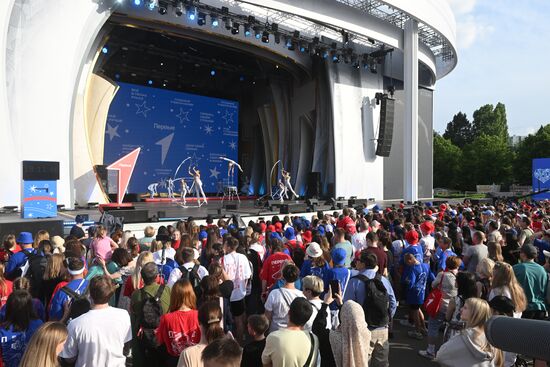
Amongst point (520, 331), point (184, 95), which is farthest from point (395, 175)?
point (520, 331)

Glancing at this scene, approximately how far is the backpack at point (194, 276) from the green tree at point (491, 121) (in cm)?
6483

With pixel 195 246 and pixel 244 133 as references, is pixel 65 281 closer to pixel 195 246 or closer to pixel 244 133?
pixel 195 246

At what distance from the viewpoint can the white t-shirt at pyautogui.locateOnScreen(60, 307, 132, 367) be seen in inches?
109

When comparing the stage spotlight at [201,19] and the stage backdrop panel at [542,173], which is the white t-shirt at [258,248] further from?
the stage backdrop panel at [542,173]

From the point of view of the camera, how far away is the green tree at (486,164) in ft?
160

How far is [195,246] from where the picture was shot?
5828 mm

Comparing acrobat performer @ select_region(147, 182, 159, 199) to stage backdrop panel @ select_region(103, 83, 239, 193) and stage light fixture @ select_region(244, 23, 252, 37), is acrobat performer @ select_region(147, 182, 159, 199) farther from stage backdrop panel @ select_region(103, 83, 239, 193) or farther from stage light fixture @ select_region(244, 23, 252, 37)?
stage light fixture @ select_region(244, 23, 252, 37)

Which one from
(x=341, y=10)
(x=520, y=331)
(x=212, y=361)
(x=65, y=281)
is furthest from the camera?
(x=341, y=10)

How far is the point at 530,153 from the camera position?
44344 millimetres

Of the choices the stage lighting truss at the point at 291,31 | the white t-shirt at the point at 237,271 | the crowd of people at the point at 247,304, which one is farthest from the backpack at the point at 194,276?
the stage lighting truss at the point at 291,31

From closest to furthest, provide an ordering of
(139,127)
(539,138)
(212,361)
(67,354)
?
(212,361) < (67,354) < (139,127) < (539,138)

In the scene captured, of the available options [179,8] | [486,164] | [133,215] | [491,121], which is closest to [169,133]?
[179,8]

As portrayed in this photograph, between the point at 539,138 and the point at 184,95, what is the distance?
3810 centimetres

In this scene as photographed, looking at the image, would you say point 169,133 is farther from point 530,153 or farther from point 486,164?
point 486,164
